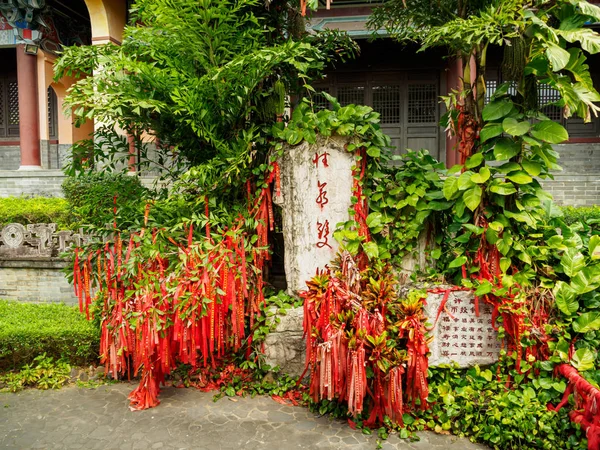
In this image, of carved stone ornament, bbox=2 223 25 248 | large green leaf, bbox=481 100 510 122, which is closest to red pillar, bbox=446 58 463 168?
large green leaf, bbox=481 100 510 122

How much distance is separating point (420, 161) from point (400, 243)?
0.75 m

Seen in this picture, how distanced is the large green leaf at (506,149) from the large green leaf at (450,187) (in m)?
0.37

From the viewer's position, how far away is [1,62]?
47.7 feet

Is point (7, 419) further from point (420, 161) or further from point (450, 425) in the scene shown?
point (420, 161)

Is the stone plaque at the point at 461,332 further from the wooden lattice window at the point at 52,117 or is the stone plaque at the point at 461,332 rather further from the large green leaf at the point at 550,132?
Result: the wooden lattice window at the point at 52,117

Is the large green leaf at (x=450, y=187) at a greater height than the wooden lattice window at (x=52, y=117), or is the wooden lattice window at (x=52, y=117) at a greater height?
the wooden lattice window at (x=52, y=117)

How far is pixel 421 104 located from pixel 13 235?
9.60 m

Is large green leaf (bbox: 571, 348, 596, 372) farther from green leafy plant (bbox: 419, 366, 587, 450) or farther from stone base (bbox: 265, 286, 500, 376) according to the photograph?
stone base (bbox: 265, 286, 500, 376)

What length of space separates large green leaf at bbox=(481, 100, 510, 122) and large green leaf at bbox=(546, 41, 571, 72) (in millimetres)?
455

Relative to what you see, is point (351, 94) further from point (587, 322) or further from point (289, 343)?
point (587, 322)

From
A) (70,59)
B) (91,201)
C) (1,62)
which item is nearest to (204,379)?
(91,201)

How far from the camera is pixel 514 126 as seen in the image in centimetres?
360

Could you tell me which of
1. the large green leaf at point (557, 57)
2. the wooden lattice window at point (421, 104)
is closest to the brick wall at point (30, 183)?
the wooden lattice window at point (421, 104)

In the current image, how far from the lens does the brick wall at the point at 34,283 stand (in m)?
6.39
